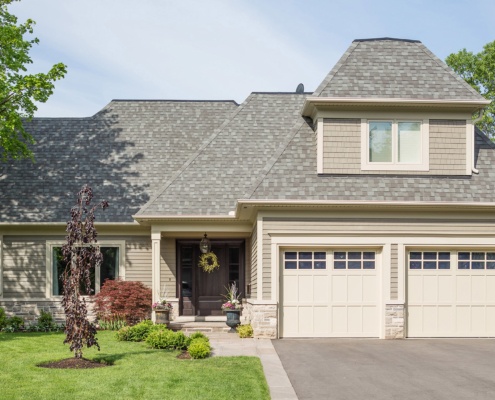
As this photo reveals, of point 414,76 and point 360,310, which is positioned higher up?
point 414,76

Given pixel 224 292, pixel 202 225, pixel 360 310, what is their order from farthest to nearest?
1. pixel 224 292
2. pixel 202 225
3. pixel 360 310

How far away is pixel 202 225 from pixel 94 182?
14.3 ft

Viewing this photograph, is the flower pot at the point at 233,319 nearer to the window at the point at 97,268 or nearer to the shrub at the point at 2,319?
the window at the point at 97,268

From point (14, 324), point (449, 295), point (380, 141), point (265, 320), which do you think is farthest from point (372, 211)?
point (14, 324)

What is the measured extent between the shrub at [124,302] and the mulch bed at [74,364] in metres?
7.84

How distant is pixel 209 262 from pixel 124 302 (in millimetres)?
2993

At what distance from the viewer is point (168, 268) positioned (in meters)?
22.6

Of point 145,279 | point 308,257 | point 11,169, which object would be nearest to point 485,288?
point 308,257

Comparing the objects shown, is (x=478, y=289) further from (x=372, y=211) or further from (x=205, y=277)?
(x=205, y=277)

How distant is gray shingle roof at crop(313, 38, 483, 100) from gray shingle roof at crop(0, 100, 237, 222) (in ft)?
22.2

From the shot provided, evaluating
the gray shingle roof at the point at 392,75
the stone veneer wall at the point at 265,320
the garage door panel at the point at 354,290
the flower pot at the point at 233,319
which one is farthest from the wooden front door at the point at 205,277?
the gray shingle roof at the point at 392,75

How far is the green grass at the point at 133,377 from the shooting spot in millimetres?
10492

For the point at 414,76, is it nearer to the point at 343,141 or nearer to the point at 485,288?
the point at 343,141

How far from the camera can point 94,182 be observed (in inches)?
927
